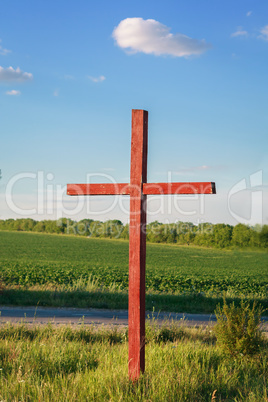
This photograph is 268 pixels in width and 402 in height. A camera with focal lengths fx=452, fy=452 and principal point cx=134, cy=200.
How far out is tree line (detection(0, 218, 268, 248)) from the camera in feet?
226

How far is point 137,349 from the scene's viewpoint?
19.0 ft

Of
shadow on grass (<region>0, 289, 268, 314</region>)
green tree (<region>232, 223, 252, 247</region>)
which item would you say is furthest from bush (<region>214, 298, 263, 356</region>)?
green tree (<region>232, 223, 252, 247</region>)

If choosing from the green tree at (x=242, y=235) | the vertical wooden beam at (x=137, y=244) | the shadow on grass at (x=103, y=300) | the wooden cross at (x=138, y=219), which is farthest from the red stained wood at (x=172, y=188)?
the green tree at (x=242, y=235)

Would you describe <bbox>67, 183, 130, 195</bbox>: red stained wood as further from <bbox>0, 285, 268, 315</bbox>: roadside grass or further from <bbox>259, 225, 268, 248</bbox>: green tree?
<bbox>259, 225, 268, 248</bbox>: green tree

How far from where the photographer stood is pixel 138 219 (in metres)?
5.85

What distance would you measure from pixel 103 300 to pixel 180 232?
6753 centimetres

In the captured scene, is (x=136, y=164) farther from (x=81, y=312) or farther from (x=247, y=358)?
(x=81, y=312)

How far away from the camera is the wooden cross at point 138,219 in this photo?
19.0ft

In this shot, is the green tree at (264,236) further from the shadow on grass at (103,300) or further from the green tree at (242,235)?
the shadow on grass at (103,300)

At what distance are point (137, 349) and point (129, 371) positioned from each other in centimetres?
31

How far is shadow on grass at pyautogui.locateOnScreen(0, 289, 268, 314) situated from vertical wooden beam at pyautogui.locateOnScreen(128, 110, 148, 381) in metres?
8.68

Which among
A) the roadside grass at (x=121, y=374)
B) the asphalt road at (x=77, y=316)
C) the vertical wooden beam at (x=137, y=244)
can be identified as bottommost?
the asphalt road at (x=77, y=316)

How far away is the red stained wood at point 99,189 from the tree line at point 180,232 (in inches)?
Result: 2071

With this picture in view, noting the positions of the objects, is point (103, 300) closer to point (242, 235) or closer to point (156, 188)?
point (156, 188)
